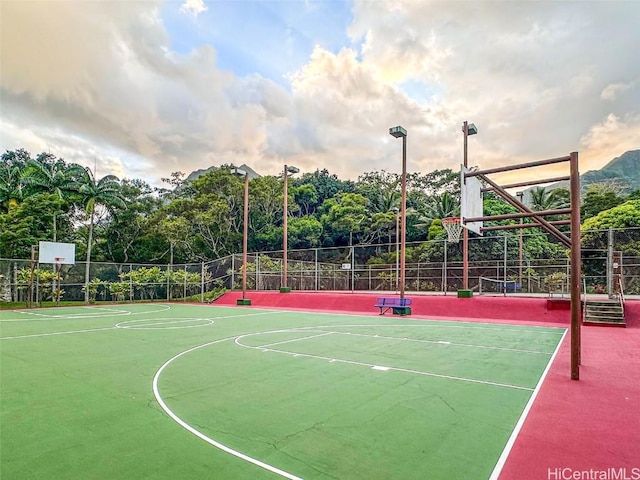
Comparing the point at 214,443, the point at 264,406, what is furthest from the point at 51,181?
the point at 214,443

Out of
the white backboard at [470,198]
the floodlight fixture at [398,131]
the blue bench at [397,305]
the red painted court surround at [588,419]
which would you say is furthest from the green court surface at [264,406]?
the floodlight fixture at [398,131]

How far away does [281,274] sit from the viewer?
2700cm

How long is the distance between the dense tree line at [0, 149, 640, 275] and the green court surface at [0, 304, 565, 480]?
2157cm

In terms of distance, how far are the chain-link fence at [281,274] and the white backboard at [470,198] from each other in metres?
13.3

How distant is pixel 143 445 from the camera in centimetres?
382

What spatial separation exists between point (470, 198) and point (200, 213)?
28467 millimetres

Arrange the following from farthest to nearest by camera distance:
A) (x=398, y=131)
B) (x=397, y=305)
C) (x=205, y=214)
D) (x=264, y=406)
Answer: (x=205, y=214)
(x=397, y=305)
(x=398, y=131)
(x=264, y=406)

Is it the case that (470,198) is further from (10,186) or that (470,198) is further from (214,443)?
(10,186)

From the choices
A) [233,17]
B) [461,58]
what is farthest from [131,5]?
[461,58]

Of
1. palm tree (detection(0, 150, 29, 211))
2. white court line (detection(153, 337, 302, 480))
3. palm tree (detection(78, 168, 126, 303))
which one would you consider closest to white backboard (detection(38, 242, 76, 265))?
palm tree (detection(78, 168, 126, 303))

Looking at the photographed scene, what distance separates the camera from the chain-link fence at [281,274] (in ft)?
77.7

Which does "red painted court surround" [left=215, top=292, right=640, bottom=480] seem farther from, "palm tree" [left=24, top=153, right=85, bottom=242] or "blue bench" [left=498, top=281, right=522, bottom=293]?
"palm tree" [left=24, top=153, right=85, bottom=242]

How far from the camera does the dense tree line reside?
28.7 meters

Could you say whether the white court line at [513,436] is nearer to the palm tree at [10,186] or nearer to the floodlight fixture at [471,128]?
the floodlight fixture at [471,128]
